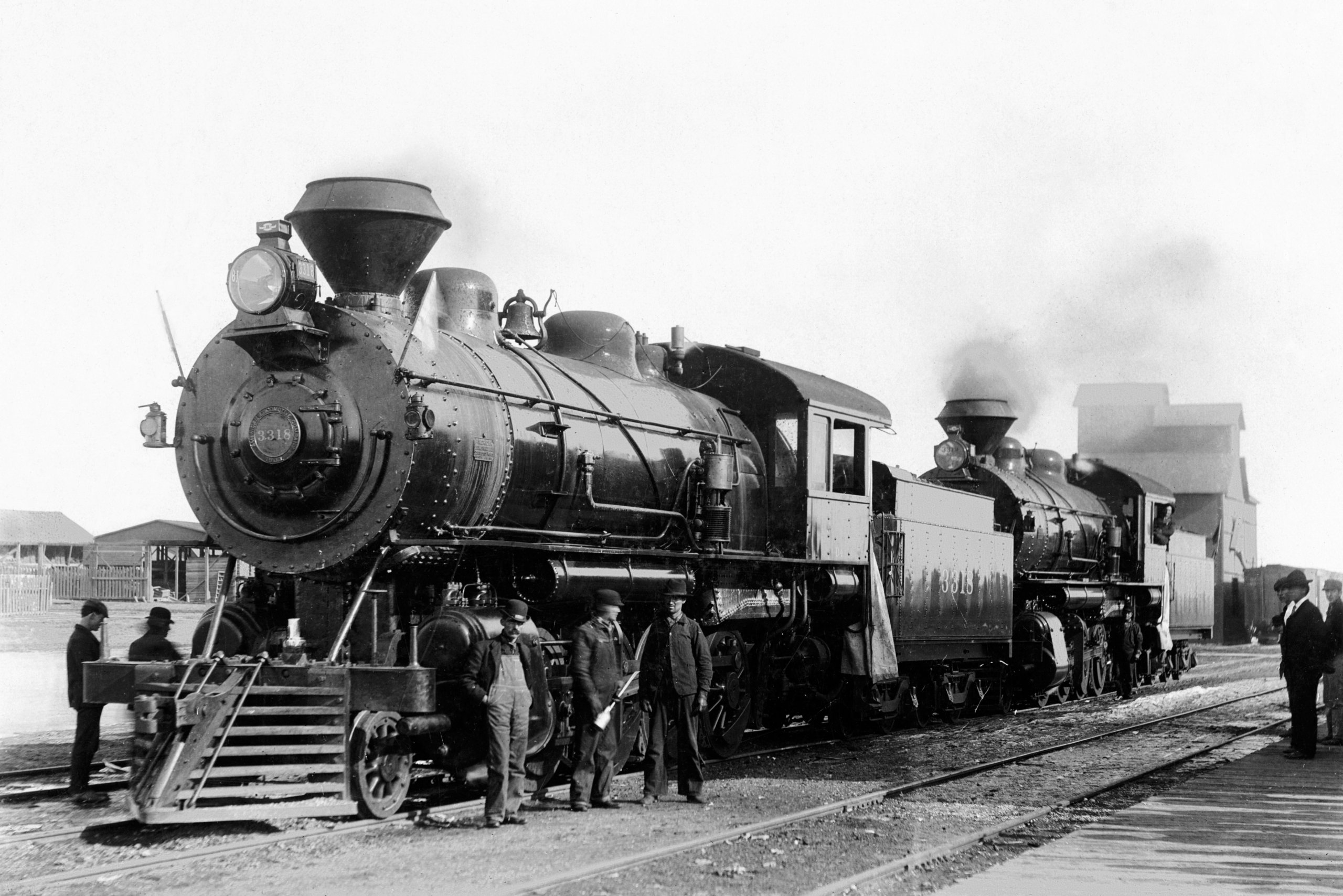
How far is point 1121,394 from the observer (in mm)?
62688

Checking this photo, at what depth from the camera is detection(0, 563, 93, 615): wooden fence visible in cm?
3319

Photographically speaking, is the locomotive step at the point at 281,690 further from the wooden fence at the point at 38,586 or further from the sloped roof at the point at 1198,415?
the sloped roof at the point at 1198,415

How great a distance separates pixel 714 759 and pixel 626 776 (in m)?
1.58

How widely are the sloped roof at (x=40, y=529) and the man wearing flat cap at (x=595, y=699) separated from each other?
40.3 meters

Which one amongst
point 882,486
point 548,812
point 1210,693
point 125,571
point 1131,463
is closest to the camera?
point 548,812

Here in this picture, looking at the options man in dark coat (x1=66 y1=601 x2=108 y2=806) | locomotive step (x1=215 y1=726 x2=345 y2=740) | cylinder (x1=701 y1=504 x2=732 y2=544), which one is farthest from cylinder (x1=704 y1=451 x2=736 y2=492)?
man in dark coat (x1=66 y1=601 x2=108 y2=806)

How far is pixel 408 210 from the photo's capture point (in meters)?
9.22

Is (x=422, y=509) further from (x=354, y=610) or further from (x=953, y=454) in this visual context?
(x=953, y=454)

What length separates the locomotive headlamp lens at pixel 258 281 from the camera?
8.77 meters

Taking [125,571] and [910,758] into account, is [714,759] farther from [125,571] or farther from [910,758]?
[125,571]

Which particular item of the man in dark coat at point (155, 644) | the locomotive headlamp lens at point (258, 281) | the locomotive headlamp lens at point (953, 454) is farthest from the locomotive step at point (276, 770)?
the locomotive headlamp lens at point (953, 454)

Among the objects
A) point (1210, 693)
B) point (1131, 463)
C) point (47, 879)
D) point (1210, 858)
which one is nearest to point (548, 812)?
point (47, 879)

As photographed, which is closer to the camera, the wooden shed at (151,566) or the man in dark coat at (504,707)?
the man in dark coat at (504,707)

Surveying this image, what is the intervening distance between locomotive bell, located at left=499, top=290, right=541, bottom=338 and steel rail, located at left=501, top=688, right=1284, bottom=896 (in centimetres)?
488
